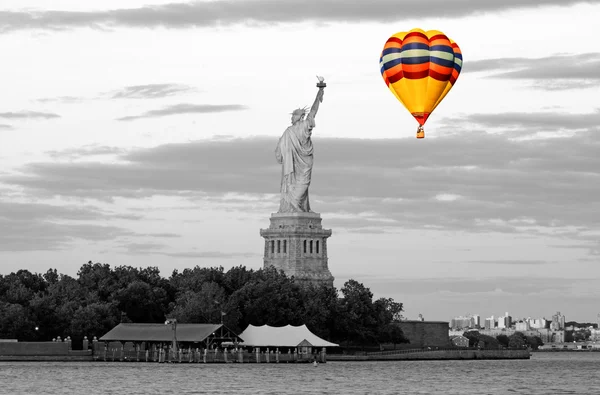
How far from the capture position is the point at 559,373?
148125 mm

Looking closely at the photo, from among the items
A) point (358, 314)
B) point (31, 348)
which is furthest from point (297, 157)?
point (31, 348)

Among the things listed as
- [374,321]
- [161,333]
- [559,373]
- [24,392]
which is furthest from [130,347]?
[24,392]

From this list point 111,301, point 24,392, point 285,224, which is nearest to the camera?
point 24,392

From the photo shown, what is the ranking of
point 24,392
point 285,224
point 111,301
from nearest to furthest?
point 24,392 < point 111,301 < point 285,224

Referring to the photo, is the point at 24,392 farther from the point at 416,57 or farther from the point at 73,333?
the point at 73,333

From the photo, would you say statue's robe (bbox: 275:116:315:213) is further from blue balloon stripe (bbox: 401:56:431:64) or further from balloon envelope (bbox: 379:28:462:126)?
blue balloon stripe (bbox: 401:56:431:64)

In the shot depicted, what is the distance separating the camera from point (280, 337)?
495 ft

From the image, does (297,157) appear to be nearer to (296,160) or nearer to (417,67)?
(296,160)

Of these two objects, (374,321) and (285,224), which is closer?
(374,321)

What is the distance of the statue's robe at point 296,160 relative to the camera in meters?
186

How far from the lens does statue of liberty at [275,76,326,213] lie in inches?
7308

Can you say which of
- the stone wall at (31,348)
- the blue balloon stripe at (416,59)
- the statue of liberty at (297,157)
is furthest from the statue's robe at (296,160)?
the blue balloon stripe at (416,59)

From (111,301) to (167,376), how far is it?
42.9 metres

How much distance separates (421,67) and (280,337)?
5492 cm
